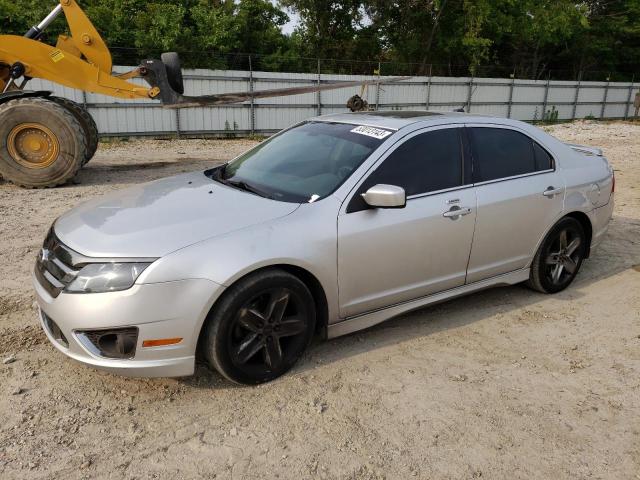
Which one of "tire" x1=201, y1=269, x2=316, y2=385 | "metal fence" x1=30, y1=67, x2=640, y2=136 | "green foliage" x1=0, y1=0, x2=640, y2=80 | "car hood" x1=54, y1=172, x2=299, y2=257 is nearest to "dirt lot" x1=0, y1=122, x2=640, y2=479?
"tire" x1=201, y1=269, x2=316, y2=385

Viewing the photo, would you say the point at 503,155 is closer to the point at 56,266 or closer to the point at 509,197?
the point at 509,197

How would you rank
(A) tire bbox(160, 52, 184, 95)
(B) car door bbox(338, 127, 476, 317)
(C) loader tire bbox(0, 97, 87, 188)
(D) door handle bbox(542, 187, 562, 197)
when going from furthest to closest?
(A) tire bbox(160, 52, 184, 95) → (C) loader tire bbox(0, 97, 87, 188) → (D) door handle bbox(542, 187, 562, 197) → (B) car door bbox(338, 127, 476, 317)

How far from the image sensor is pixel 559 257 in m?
4.77

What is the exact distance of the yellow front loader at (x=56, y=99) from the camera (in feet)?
28.2

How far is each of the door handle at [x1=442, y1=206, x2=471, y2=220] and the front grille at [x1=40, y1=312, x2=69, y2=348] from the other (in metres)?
2.53

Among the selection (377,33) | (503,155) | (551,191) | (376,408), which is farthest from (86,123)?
(377,33)

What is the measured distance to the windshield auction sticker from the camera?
12.5 feet

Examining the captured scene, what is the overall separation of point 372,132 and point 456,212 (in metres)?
0.83

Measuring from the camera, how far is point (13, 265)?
5.10 meters

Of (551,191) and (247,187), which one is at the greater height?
(247,187)

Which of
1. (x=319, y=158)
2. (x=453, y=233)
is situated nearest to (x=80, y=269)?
(x=319, y=158)

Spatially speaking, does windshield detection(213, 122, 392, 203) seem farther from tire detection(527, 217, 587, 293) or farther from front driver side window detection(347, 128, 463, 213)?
tire detection(527, 217, 587, 293)

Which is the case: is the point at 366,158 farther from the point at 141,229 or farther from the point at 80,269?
the point at 80,269

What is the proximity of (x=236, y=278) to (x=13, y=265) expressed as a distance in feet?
10.6
